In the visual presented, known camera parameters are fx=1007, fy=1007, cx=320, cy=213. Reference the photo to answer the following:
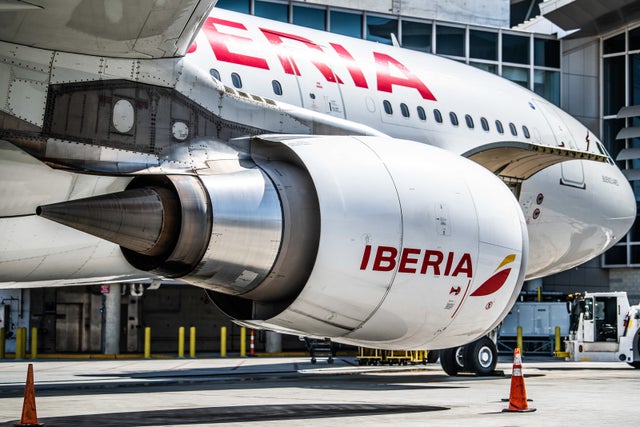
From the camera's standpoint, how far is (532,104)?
53.8 feet

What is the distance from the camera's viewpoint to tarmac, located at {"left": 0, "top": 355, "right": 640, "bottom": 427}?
9203 millimetres

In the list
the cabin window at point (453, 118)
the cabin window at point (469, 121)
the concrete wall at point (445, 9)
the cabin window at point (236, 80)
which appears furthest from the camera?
the concrete wall at point (445, 9)

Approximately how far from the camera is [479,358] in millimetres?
17500

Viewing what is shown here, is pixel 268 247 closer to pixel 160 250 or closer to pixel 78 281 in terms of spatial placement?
pixel 160 250

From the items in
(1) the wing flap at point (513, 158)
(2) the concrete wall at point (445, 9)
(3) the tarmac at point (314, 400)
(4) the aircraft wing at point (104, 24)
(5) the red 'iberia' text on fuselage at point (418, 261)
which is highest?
(2) the concrete wall at point (445, 9)

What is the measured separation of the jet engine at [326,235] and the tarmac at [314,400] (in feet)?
3.00

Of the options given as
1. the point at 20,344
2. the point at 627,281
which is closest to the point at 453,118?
the point at 20,344

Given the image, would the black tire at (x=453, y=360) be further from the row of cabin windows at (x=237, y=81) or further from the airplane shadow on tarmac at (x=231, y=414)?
the row of cabin windows at (x=237, y=81)

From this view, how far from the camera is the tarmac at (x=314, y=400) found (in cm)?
920

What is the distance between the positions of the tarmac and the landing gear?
22 cm

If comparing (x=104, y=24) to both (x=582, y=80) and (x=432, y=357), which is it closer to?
(x=432, y=357)

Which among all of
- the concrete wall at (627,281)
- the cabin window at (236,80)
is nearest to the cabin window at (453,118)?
the cabin window at (236,80)

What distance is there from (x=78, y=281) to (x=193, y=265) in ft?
Result: 8.41

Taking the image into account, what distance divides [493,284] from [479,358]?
7968 millimetres
